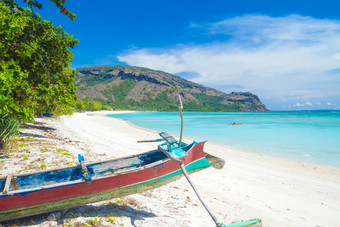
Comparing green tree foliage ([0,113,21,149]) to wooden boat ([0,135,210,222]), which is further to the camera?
A: green tree foliage ([0,113,21,149])

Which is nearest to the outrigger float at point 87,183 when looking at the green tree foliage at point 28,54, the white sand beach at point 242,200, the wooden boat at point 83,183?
the wooden boat at point 83,183

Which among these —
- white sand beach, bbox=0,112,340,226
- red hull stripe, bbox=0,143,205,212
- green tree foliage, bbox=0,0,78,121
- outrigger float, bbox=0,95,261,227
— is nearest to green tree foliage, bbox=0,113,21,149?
green tree foliage, bbox=0,0,78,121

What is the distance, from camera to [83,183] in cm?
399

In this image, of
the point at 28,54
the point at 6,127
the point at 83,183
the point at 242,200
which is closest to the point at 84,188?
the point at 83,183

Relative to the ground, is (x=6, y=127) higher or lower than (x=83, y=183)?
higher

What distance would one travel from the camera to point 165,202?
17.3 ft

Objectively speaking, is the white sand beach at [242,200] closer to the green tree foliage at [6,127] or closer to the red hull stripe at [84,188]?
the red hull stripe at [84,188]

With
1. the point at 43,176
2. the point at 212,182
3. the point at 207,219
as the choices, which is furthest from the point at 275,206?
the point at 43,176

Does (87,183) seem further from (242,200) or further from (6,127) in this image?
(6,127)

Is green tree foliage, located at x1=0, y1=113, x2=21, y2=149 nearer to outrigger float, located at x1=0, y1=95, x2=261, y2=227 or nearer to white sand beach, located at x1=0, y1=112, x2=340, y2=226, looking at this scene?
white sand beach, located at x1=0, y1=112, x2=340, y2=226

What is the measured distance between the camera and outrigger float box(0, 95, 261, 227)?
3.57 m

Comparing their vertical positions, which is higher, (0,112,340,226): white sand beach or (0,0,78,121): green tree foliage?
(0,0,78,121): green tree foliage

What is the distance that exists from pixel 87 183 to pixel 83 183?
0.27 feet

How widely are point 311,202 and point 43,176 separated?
8.42 metres
